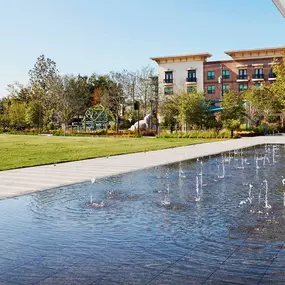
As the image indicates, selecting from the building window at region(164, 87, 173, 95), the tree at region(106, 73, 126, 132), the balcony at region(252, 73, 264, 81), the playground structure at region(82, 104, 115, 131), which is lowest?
the playground structure at region(82, 104, 115, 131)

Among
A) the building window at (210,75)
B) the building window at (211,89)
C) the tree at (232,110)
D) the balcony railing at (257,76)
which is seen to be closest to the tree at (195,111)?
the tree at (232,110)

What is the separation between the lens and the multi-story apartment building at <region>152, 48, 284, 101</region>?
57.5 m

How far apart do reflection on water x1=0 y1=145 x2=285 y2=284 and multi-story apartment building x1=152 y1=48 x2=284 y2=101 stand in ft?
163

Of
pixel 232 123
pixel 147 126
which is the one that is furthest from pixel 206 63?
pixel 232 123

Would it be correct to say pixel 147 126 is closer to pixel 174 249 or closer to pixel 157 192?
pixel 157 192

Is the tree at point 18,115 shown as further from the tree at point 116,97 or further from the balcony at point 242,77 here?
the balcony at point 242,77

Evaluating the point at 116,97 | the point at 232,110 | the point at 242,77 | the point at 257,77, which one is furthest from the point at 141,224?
the point at 242,77

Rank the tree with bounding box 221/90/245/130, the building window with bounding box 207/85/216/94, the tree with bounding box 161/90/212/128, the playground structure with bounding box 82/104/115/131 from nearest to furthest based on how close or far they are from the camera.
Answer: the tree with bounding box 161/90/212/128
the tree with bounding box 221/90/245/130
the playground structure with bounding box 82/104/115/131
the building window with bounding box 207/85/216/94

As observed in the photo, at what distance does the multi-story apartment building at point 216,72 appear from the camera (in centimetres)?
5750

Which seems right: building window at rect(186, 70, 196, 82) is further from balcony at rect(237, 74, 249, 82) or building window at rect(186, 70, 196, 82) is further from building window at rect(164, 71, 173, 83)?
balcony at rect(237, 74, 249, 82)

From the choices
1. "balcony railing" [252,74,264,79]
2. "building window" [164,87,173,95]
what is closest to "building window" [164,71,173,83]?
"building window" [164,87,173,95]

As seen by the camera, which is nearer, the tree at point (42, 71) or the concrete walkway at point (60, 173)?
the concrete walkway at point (60, 173)

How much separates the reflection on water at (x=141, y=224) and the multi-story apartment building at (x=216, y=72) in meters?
49.8

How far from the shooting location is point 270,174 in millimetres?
11938
